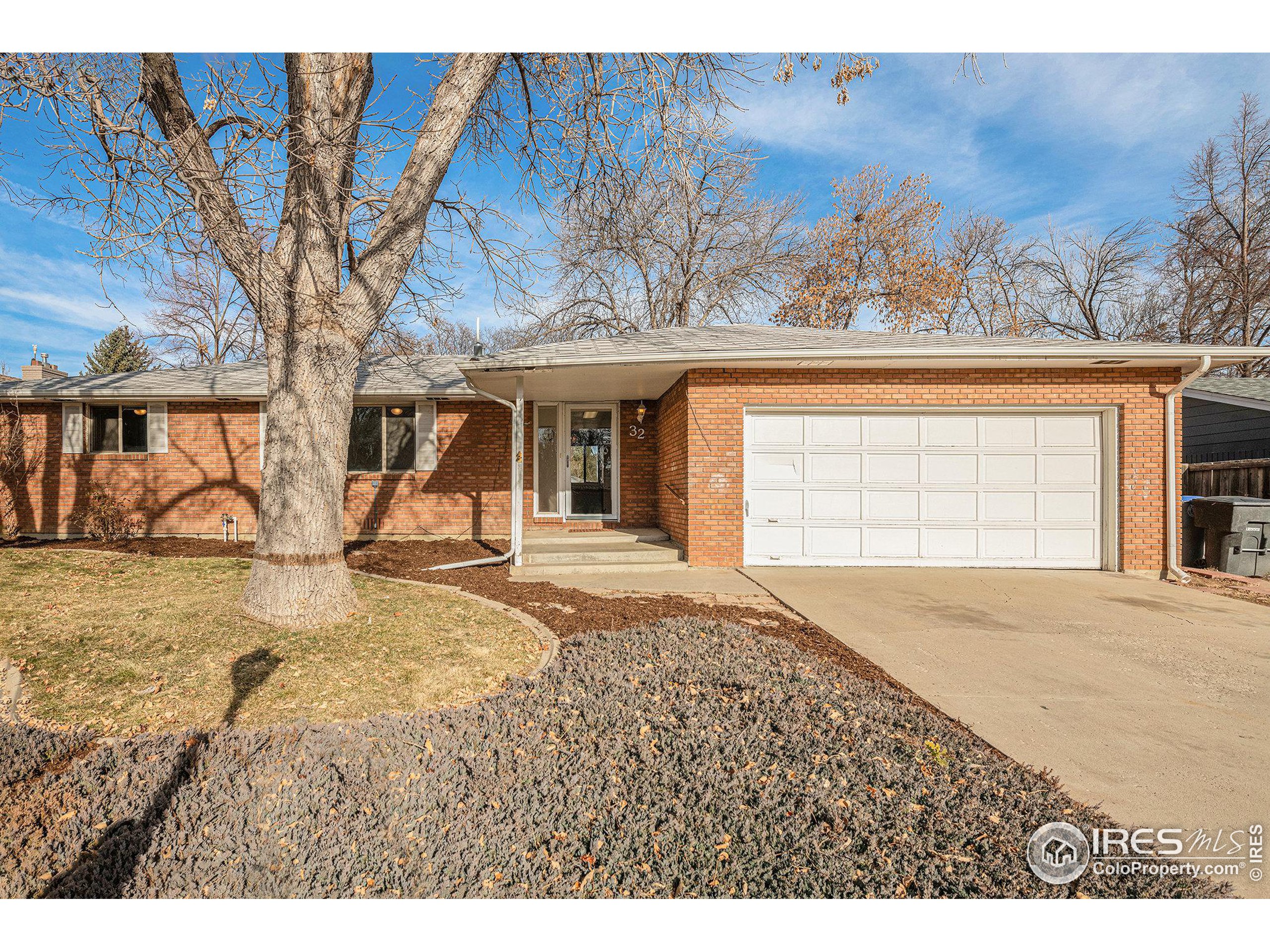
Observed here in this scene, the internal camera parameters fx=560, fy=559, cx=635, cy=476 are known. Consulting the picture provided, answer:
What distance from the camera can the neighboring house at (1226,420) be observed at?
11.2m

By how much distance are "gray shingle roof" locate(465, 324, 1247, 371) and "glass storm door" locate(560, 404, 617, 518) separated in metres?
1.86

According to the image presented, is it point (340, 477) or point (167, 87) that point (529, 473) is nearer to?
point (340, 477)

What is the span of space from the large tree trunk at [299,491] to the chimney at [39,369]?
13205 mm

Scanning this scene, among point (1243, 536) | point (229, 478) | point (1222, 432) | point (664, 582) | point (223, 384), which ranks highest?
point (223, 384)

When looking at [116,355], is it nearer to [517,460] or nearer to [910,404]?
[517,460]

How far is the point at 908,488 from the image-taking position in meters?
8.06

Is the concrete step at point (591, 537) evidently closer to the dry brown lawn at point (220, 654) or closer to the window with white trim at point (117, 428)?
the dry brown lawn at point (220, 654)

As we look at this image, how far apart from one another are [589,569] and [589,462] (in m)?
3.28

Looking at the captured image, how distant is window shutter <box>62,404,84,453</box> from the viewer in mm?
10688

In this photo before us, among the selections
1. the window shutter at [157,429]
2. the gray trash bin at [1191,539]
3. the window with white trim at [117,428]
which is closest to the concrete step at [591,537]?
the window shutter at [157,429]

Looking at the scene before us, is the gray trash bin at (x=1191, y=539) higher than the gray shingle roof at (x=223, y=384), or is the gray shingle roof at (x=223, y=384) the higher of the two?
the gray shingle roof at (x=223, y=384)

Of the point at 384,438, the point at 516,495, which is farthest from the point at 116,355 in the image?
the point at 516,495

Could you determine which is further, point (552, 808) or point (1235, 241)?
point (1235, 241)

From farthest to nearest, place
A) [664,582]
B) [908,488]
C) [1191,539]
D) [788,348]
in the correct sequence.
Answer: [1191,539] < [908,488] < [788,348] < [664,582]
